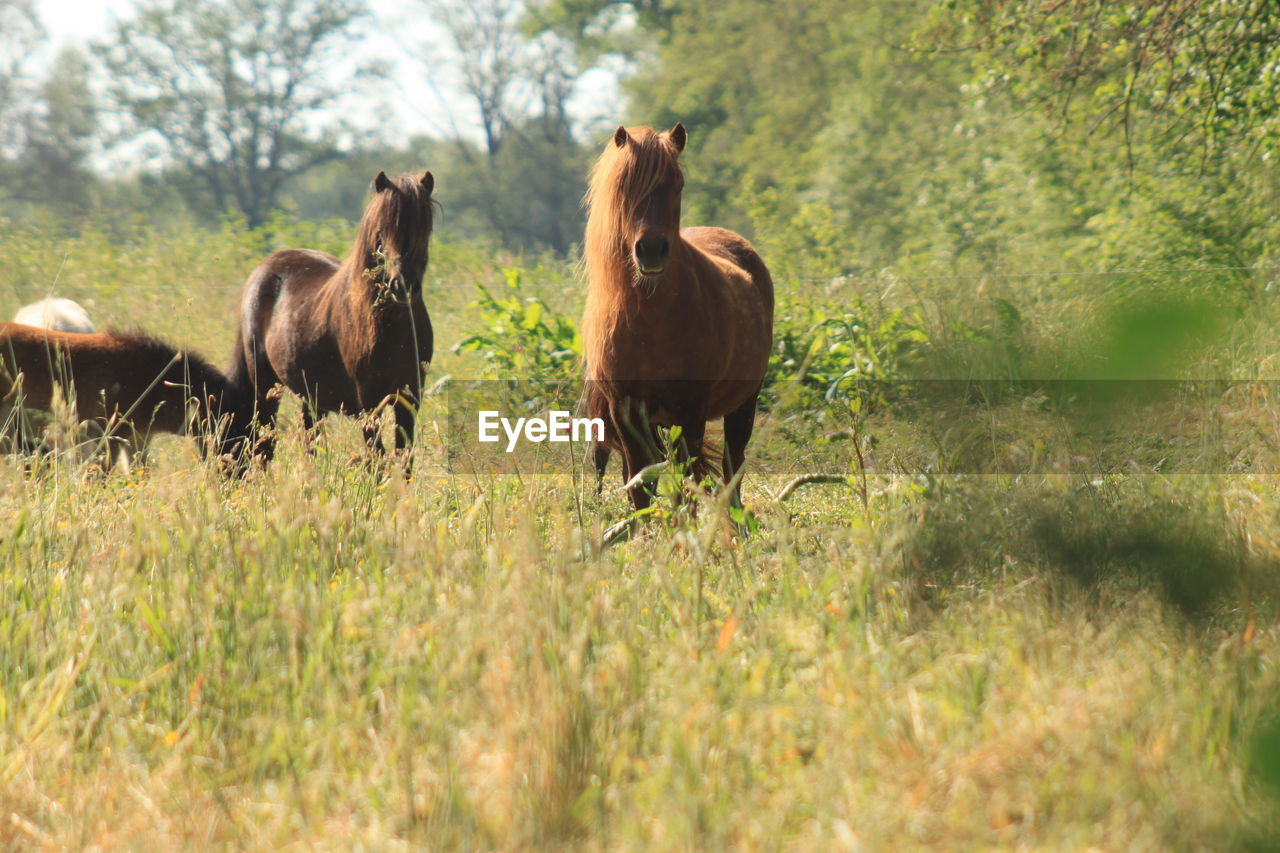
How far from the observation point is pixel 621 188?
408 cm

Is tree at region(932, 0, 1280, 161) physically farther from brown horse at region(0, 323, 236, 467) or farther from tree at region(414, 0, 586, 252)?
tree at region(414, 0, 586, 252)

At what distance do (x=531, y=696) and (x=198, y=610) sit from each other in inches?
41.4

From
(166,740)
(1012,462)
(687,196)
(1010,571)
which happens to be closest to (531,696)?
(166,740)

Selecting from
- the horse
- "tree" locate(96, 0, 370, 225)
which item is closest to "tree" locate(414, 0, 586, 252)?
"tree" locate(96, 0, 370, 225)

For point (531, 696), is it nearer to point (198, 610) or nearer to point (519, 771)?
point (519, 771)

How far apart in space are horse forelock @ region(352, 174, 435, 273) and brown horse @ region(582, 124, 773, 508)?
1294mm

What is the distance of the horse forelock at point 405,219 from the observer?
17.9ft

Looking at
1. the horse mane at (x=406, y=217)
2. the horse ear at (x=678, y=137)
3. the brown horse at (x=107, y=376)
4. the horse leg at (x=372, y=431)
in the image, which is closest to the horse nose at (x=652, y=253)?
the horse ear at (x=678, y=137)

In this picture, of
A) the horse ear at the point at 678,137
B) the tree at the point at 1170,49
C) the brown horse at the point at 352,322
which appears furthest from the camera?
the tree at the point at 1170,49

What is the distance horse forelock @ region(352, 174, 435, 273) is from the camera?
5.44 metres

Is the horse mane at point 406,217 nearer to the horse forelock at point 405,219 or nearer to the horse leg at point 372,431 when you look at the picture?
the horse forelock at point 405,219

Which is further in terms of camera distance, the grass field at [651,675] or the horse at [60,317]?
the horse at [60,317]

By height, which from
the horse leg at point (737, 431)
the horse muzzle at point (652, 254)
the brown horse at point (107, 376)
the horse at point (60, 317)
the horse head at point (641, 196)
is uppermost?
the horse head at point (641, 196)

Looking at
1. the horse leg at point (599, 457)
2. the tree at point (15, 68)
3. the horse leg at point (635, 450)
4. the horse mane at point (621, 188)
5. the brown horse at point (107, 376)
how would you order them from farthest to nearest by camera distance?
the tree at point (15, 68) → the brown horse at point (107, 376) → the horse leg at point (599, 457) → the horse leg at point (635, 450) → the horse mane at point (621, 188)
